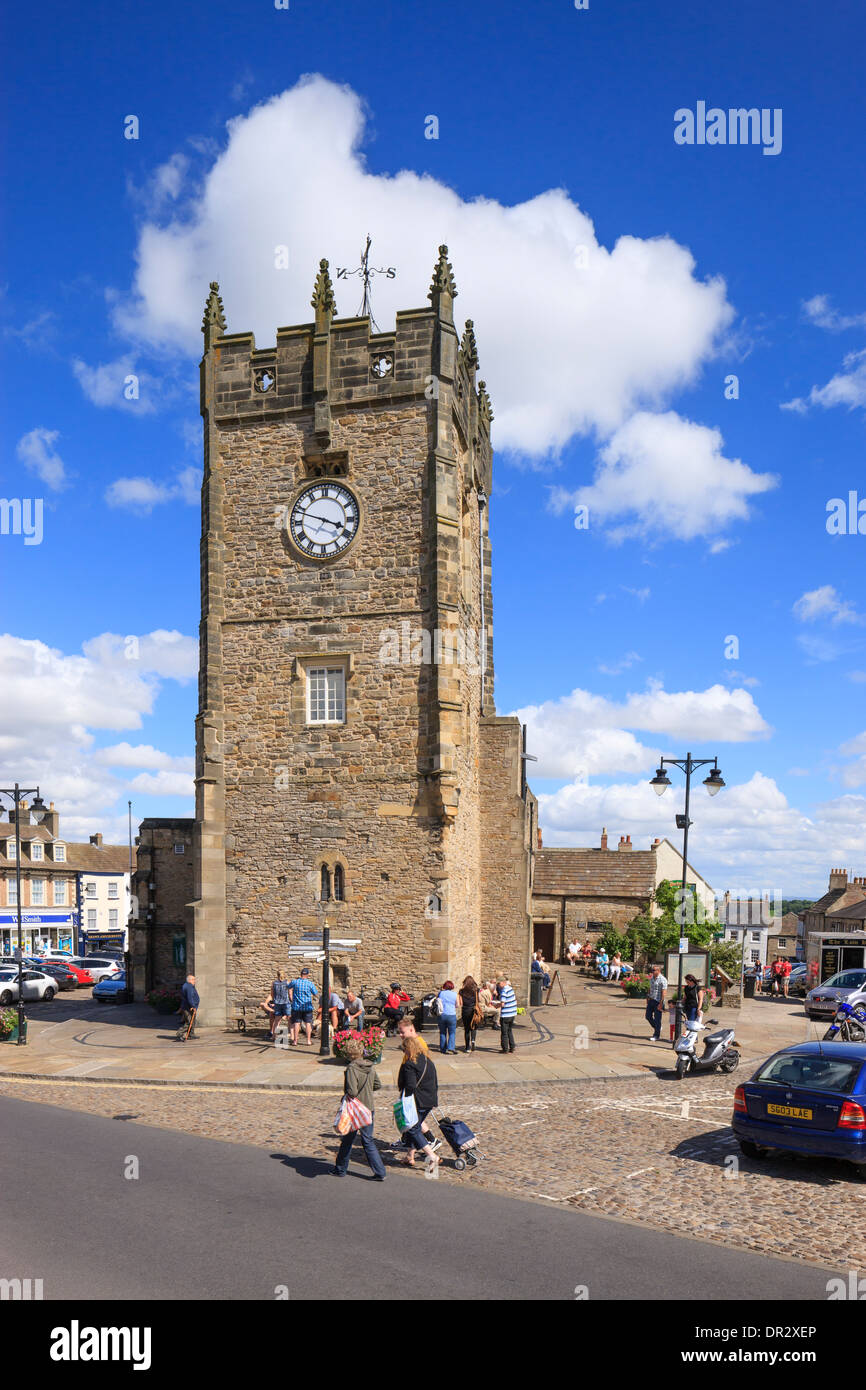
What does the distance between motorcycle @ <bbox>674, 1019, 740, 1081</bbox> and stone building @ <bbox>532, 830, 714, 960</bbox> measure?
904 inches

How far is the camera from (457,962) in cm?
2252

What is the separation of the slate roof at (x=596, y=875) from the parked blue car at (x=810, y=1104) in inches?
1166

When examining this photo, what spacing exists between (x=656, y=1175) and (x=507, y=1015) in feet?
27.3

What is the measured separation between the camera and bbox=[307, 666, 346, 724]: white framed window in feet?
74.0

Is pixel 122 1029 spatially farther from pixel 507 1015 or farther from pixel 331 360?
pixel 331 360

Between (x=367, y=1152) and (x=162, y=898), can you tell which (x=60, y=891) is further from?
(x=367, y=1152)

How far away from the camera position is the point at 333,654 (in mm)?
22453

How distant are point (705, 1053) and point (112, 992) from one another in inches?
803

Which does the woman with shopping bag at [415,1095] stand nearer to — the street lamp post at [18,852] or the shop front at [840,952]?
the street lamp post at [18,852]

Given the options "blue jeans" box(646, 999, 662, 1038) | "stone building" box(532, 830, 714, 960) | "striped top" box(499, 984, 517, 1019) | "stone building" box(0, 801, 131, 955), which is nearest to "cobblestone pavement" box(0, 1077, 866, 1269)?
"striped top" box(499, 984, 517, 1019)
